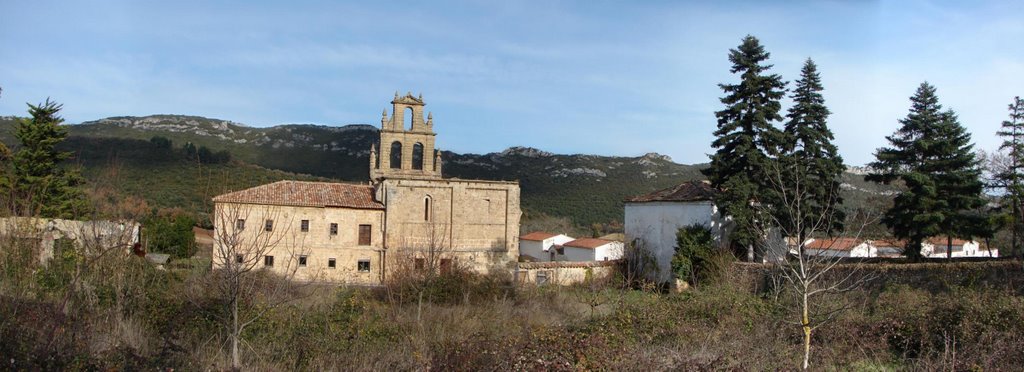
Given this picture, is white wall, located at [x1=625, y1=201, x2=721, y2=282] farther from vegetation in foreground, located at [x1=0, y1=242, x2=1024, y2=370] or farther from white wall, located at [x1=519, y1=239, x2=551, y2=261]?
white wall, located at [x1=519, y1=239, x2=551, y2=261]

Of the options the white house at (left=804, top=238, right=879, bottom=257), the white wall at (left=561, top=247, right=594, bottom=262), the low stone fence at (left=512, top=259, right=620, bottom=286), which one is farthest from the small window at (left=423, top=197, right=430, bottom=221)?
the white house at (left=804, top=238, right=879, bottom=257)

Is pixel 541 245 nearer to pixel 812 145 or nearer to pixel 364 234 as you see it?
pixel 364 234

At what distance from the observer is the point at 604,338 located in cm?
1055

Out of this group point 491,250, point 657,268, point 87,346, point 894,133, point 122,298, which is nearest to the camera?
point 87,346

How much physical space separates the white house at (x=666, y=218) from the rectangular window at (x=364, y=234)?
1200 cm

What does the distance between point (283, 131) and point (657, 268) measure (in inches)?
1992

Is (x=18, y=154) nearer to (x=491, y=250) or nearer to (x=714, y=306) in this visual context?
(x=491, y=250)

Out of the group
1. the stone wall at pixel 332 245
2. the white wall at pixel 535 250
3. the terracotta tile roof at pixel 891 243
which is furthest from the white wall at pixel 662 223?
the white wall at pixel 535 250

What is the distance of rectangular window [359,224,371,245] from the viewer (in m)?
29.5

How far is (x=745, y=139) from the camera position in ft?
81.4

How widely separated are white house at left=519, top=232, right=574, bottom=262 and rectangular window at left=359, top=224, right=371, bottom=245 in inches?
711

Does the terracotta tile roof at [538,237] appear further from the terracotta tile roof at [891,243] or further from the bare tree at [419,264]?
the terracotta tile roof at [891,243]

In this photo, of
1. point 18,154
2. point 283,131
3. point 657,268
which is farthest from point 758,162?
point 283,131

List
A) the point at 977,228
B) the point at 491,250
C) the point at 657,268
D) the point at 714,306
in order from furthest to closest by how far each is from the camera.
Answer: the point at 491,250 < the point at 657,268 < the point at 977,228 < the point at 714,306
